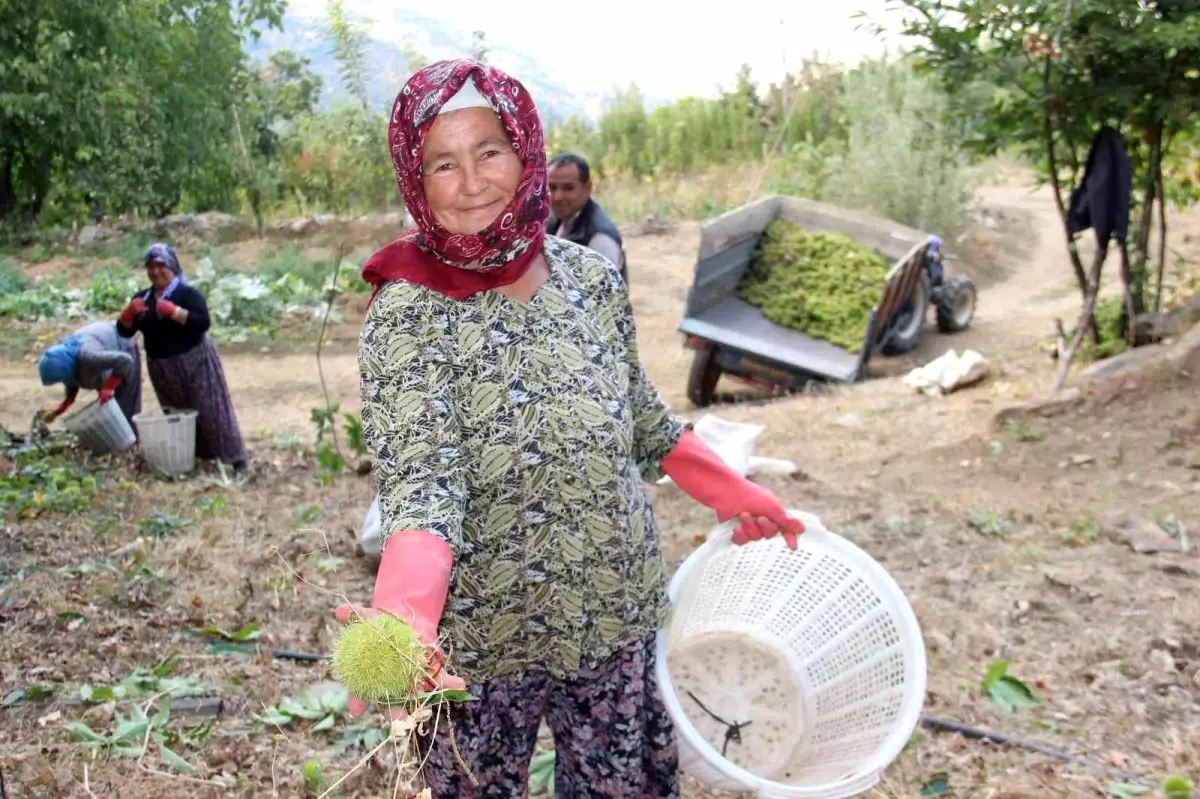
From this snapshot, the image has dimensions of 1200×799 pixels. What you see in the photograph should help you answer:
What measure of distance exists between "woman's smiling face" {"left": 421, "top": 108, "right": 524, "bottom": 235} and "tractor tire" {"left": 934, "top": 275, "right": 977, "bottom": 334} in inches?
329

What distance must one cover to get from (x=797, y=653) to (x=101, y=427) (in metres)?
4.67

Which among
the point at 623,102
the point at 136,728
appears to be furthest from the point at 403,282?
the point at 623,102

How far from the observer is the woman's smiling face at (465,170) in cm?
166

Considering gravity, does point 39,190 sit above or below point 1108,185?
below

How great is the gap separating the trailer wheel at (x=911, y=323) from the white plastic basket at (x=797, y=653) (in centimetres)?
668

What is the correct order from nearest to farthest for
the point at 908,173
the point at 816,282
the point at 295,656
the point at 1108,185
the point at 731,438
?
1. the point at 295,656
2. the point at 731,438
3. the point at 1108,185
4. the point at 816,282
5. the point at 908,173

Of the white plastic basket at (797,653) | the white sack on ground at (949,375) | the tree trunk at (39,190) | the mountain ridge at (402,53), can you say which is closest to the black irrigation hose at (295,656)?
the white plastic basket at (797,653)

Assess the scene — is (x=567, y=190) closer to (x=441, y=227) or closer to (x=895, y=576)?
(x=895, y=576)

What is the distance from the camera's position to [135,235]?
1371 centimetres

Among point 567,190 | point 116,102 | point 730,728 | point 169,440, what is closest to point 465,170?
point 730,728

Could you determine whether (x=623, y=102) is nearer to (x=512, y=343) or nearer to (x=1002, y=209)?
(x=1002, y=209)

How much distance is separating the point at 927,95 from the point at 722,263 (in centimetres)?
611

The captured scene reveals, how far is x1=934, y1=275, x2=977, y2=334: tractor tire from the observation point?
9430 millimetres

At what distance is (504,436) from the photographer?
1.67 meters
